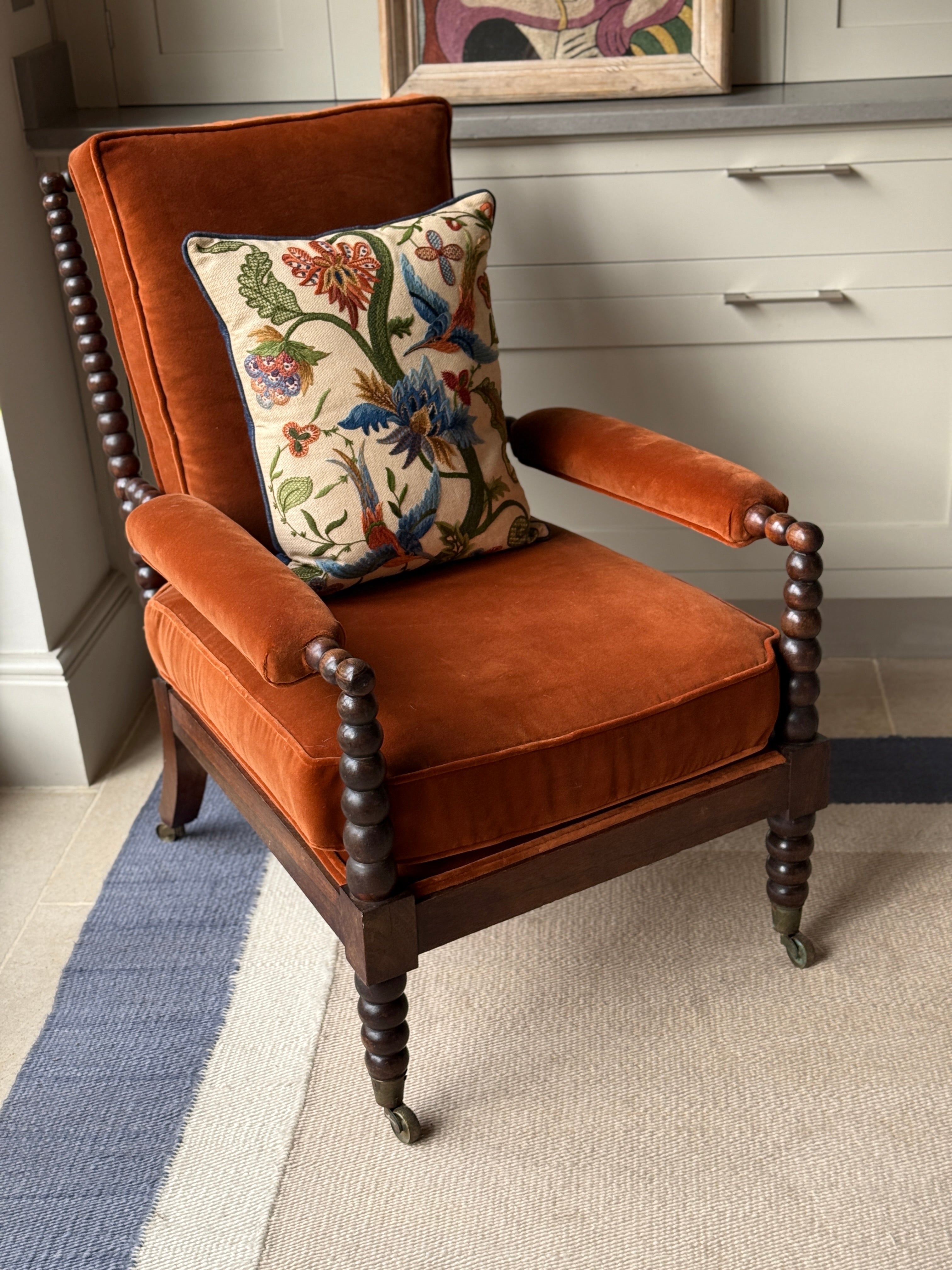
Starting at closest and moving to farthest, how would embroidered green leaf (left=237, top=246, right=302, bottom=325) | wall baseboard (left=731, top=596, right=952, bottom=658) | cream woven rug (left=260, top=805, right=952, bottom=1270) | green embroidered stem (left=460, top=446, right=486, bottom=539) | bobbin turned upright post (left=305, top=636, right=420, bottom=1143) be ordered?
bobbin turned upright post (left=305, top=636, right=420, bottom=1143), cream woven rug (left=260, top=805, right=952, bottom=1270), embroidered green leaf (left=237, top=246, right=302, bottom=325), green embroidered stem (left=460, top=446, right=486, bottom=539), wall baseboard (left=731, top=596, right=952, bottom=658)

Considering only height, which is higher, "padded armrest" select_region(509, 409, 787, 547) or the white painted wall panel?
the white painted wall panel

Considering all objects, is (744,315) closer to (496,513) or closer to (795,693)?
(496,513)

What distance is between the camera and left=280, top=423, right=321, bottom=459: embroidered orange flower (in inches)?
54.8

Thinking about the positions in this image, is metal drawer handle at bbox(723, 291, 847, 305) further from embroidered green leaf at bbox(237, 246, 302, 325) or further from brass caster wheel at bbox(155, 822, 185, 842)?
brass caster wheel at bbox(155, 822, 185, 842)

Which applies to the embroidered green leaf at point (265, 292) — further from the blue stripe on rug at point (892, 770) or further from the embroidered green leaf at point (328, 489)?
the blue stripe on rug at point (892, 770)

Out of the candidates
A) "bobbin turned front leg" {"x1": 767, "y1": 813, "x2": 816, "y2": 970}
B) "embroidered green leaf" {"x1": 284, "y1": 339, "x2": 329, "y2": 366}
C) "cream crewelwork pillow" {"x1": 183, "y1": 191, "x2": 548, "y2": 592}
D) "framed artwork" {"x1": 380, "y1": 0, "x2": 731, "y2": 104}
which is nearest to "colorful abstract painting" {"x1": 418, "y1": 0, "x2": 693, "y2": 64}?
"framed artwork" {"x1": 380, "y1": 0, "x2": 731, "y2": 104}

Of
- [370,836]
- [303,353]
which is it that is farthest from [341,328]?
[370,836]

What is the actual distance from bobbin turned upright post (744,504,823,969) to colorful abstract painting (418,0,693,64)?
3.01ft

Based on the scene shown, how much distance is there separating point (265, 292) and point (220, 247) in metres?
0.07

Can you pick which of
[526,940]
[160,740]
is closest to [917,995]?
[526,940]

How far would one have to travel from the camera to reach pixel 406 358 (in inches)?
56.4

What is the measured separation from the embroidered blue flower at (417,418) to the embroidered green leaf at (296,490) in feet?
0.26

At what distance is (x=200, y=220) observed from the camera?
1.45 metres

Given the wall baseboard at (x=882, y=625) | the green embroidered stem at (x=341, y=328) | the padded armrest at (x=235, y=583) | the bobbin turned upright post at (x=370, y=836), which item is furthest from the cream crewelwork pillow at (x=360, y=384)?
the wall baseboard at (x=882, y=625)
